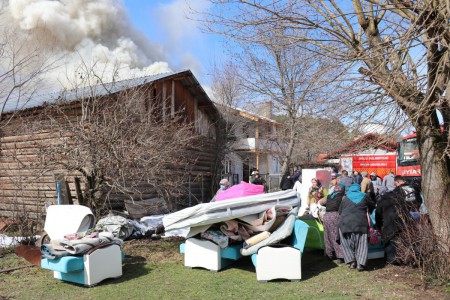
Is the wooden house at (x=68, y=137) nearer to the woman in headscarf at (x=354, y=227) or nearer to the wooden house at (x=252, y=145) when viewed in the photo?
the wooden house at (x=252, y=145)

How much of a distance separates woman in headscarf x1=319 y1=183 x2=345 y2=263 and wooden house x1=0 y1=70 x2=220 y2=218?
488 centimetres

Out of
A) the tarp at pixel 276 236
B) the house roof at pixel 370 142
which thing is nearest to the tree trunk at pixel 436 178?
the house roof at pixel 370 142

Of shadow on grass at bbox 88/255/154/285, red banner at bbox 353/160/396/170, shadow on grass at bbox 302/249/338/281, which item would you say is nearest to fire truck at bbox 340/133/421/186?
red banner at bbox 353/160/396/170

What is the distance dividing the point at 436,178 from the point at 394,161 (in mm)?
20131

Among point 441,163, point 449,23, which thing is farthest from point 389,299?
point 449,23

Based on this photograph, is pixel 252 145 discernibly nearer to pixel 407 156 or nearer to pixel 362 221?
pixel 407 156

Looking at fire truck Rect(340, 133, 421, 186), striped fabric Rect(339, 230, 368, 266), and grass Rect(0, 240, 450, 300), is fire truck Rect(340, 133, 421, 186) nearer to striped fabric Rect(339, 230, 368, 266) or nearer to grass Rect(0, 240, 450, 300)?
striped fabric Rect(339, 230, 368, 266)

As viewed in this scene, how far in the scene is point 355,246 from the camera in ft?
23.6

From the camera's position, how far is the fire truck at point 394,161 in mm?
19766

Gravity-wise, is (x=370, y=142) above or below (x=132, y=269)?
above

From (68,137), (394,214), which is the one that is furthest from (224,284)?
(68,137)

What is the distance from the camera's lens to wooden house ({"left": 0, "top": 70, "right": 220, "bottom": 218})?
1118 centimetres

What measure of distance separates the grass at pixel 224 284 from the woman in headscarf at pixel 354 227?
0.25m

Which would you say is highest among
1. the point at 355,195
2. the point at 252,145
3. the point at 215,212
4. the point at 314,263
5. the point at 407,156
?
the point at 252,145
